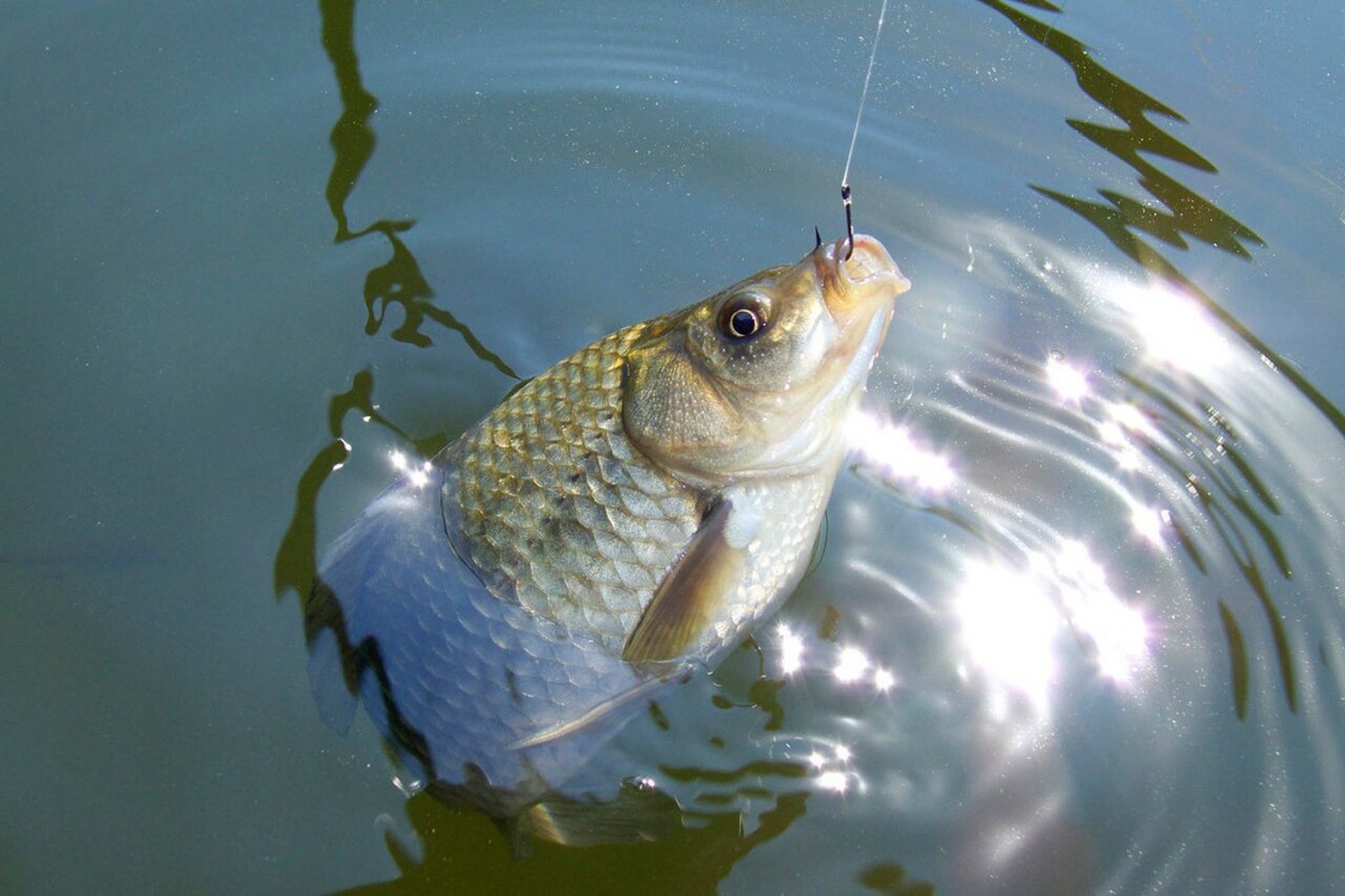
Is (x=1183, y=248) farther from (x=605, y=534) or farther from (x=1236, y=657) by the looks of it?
(x=605, y=534)

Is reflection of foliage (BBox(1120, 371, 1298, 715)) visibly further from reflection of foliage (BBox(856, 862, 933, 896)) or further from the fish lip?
the fish lip

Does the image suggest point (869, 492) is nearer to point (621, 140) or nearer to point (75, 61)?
point (621, 140)

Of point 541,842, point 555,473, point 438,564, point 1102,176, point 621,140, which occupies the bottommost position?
point 541,842

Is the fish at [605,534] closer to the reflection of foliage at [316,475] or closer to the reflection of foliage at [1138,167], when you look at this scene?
the reflection of foliage at [316,475]

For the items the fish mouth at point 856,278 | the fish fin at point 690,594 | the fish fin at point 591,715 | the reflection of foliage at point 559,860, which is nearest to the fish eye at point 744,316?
the fish mouth at point 856,278

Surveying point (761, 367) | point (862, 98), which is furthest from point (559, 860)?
point (862, 98)

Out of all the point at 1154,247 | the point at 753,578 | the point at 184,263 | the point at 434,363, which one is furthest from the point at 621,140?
the point at 753,578

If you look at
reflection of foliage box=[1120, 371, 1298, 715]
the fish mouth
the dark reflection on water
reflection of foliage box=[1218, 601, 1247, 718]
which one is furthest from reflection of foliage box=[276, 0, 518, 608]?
reflection of foliage box=[1218, 601, 1247, 718]
